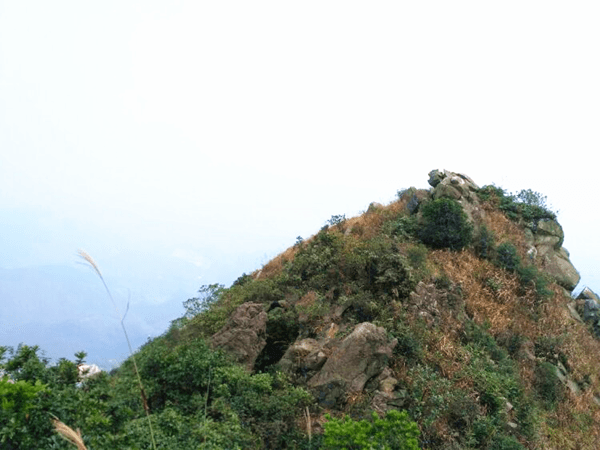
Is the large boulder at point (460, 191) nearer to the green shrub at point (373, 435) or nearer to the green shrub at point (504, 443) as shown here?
the green shrub at point (504, 443)

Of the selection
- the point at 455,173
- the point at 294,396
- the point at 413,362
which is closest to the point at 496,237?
the point at 455,173

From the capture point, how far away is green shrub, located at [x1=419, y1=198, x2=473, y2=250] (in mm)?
14195

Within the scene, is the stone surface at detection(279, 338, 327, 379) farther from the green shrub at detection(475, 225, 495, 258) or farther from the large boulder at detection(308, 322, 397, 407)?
the green shrub at detection(475, 225, 495, 258)

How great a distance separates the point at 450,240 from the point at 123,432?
10.9 meters

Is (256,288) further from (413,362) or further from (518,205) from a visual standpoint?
(518,205)

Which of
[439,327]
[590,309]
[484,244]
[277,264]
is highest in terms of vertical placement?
[277,264]

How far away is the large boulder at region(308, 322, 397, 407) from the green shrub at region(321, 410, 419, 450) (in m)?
2.32

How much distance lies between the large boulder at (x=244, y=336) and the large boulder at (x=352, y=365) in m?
1.44

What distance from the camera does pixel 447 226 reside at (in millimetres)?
14234

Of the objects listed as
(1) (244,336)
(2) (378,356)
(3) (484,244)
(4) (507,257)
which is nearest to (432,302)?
(2) (378,356)

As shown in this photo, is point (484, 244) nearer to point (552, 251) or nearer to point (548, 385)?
point (552, 251)

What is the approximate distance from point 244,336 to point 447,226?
7095 millimetres

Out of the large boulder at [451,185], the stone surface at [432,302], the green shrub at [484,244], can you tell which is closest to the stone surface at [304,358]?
the stone surface at [432,302]

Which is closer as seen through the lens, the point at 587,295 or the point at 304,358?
the point at 304,358
